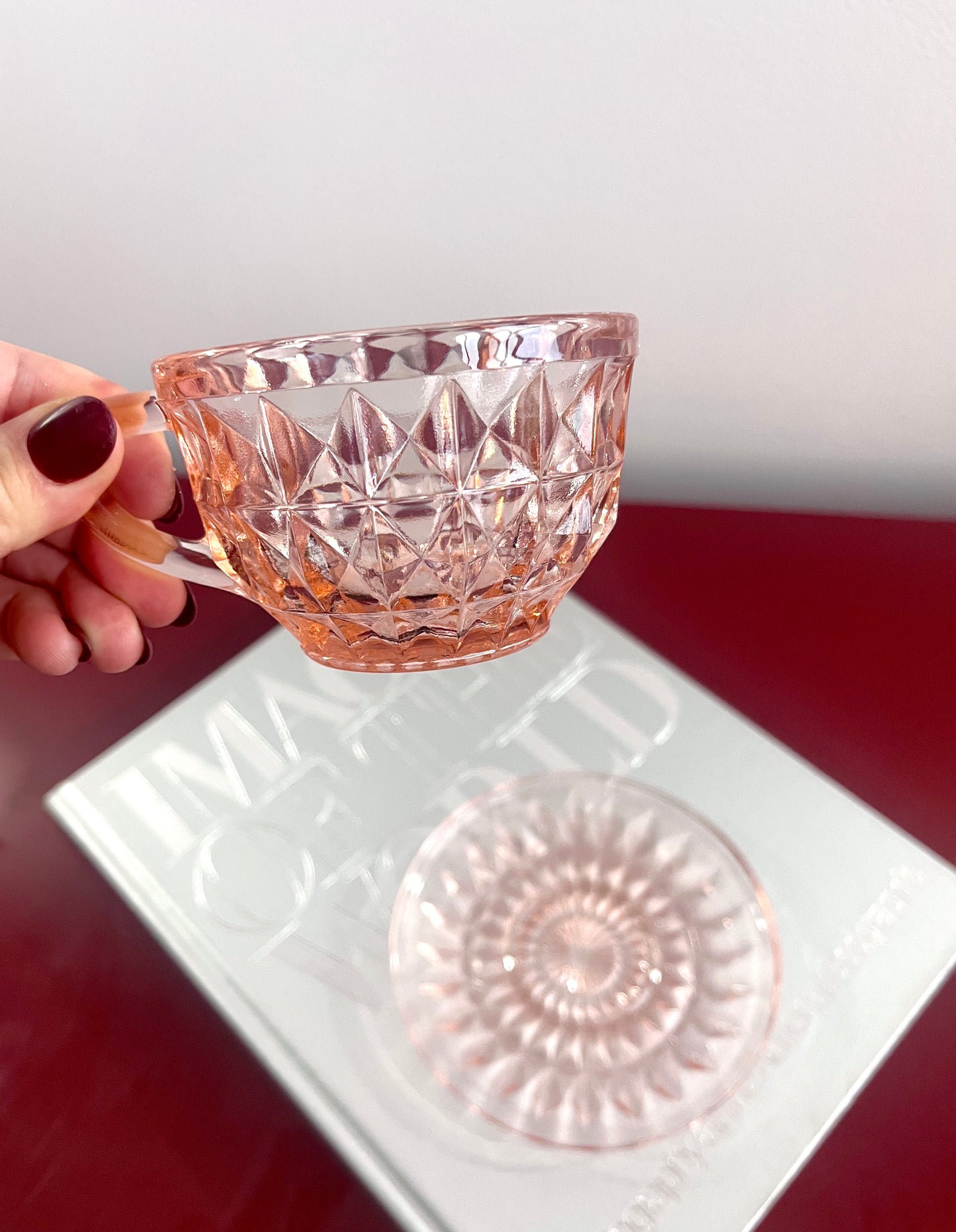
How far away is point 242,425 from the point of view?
266 mm

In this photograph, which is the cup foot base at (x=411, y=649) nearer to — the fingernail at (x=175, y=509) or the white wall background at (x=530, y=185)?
the fingernail at (x=175, y=509)

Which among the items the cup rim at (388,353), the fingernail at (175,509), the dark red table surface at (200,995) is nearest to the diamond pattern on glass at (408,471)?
the cup rim at (388,353)

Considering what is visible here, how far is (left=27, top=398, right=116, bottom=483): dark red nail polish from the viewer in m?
0.31

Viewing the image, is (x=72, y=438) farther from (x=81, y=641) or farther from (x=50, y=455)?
(x=81, y=641)

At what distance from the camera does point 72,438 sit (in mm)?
309

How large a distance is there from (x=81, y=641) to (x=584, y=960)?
1.14 feet

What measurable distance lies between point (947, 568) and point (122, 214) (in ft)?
2.05

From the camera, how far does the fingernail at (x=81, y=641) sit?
473 millimetres

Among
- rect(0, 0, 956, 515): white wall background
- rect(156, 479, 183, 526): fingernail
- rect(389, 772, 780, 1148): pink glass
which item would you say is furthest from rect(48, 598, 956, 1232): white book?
rect(0, 0, 956, 515): white wall background

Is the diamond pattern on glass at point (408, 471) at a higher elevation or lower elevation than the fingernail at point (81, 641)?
higher

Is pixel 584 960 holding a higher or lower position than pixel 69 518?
lower

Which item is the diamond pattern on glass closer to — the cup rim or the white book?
the cup rim

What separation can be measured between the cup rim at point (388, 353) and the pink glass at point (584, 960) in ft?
0.98

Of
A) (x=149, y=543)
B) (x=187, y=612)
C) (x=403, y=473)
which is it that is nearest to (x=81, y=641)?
(x=187, y=612)
